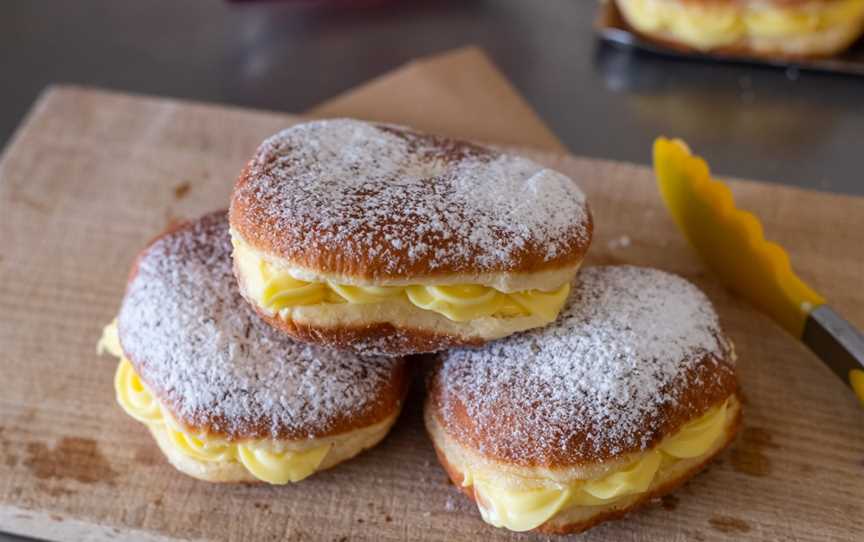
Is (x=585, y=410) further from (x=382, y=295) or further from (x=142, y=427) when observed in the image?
(x=142, y=427)

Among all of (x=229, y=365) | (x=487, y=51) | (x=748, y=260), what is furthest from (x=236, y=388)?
(x=487, y=51)

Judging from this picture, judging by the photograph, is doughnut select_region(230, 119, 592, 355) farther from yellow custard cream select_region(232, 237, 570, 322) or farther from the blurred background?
the blurred background

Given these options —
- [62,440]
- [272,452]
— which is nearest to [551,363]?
[272,452]

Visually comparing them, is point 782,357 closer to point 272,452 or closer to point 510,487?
point 510,487

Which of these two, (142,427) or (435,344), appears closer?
(435,344)

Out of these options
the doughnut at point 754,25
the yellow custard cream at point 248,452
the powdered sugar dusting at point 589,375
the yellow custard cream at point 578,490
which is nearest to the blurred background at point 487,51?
the doughnut at point 754,25

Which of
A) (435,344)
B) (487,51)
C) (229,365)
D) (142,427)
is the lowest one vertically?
(142,427)

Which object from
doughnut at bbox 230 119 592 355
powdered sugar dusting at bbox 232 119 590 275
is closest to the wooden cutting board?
doughnut at bbox 230 119 592 355
